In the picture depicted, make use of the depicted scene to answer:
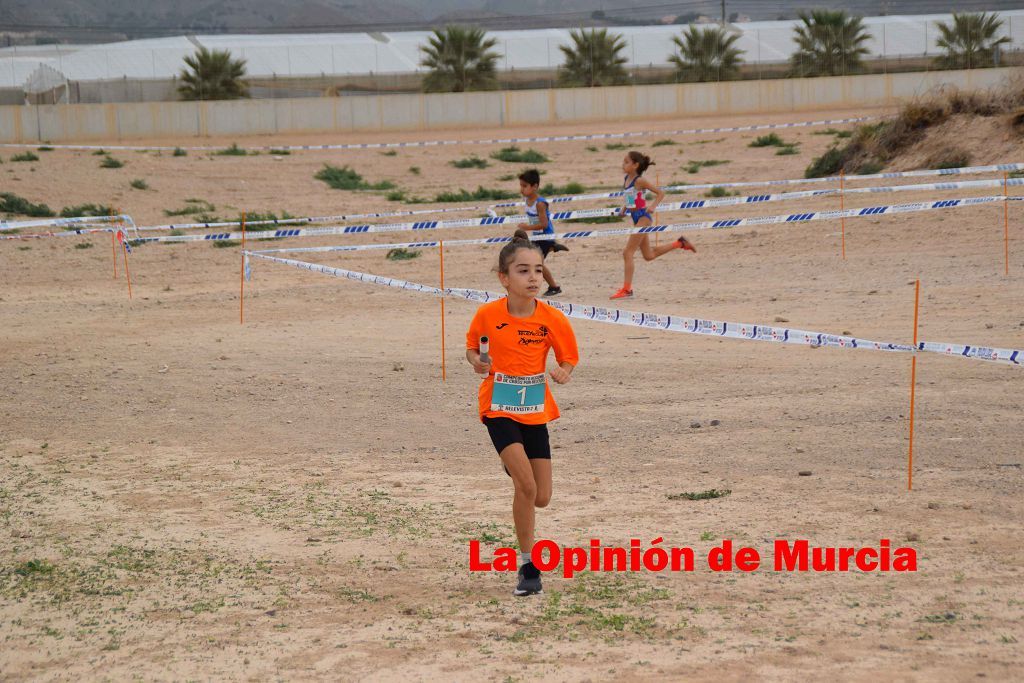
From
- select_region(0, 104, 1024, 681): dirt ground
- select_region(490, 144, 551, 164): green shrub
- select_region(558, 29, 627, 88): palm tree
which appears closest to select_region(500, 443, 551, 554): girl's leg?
select_region(0, 104, 1024, 681): dirt ground

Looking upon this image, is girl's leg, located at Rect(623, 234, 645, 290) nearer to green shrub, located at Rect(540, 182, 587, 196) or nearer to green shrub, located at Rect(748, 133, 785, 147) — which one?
green shrub, located at Rect(540, 182, 587, 196)

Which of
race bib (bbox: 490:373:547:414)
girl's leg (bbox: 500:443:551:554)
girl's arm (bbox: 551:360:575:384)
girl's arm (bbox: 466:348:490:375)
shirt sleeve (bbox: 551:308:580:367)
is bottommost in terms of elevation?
girl's leg (bbox: 500:443:551:554)

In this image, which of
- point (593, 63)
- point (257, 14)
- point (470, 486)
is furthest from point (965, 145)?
point (257, 14)

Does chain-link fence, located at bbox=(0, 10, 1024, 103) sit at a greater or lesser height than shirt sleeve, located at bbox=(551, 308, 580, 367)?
greater

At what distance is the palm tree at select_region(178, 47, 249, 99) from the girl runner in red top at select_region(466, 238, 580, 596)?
49719 millimetres

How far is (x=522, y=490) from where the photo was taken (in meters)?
6.02

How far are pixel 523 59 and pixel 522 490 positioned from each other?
193 feet

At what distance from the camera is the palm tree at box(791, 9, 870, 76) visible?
55969mm

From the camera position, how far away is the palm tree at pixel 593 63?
56031 millimetres

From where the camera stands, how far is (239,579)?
6457 mm

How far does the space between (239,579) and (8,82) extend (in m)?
54.8

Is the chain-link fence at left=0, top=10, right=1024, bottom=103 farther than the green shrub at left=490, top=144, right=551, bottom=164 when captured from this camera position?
Yes

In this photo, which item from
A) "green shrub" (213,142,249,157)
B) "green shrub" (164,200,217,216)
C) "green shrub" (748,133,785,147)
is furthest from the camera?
"green shrub" (213,142,249,157)

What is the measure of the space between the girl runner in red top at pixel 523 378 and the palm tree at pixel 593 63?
167ft
